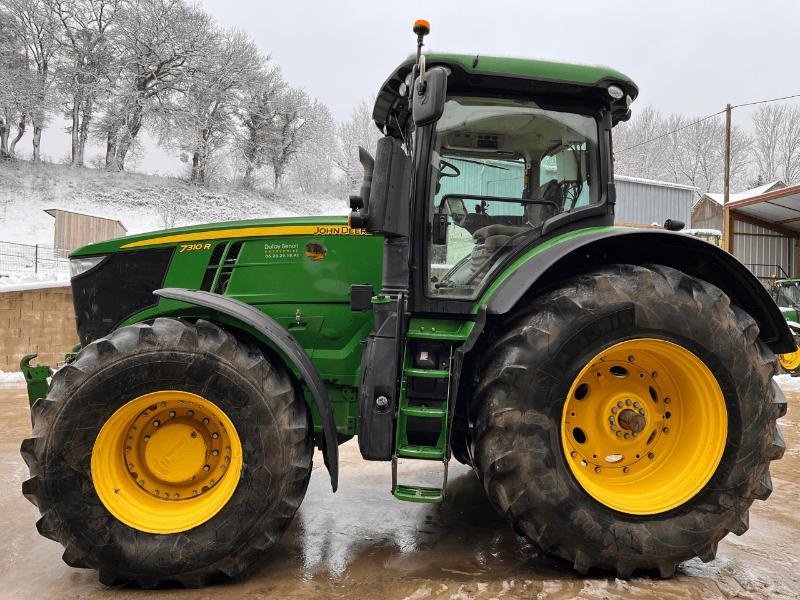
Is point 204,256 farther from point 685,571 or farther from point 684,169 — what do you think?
point 684,169

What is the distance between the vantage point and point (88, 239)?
1844 cm

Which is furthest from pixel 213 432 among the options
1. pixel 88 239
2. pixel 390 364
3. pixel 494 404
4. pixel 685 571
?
pixel 88 239

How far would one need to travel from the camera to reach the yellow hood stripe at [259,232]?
119 inches

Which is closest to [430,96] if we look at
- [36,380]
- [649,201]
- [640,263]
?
[640,263]

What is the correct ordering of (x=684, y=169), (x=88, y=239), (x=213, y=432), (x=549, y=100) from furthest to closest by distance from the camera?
(x=684, y=169) < (x=88, y=239) < (x=549, y=100) < (x=213, y=432)

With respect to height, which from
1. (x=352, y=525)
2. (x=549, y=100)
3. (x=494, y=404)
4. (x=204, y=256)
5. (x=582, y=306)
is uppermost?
(x=549, y=100)

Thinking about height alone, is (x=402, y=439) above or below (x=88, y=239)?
below

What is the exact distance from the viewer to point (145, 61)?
26.6 m

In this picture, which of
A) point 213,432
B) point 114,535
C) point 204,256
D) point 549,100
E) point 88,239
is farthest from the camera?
point 88,239

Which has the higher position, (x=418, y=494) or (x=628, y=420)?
(x=628, y=420)

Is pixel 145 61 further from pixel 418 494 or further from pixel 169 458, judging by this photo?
pixel 418 494

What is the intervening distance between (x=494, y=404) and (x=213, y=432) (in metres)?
1.28

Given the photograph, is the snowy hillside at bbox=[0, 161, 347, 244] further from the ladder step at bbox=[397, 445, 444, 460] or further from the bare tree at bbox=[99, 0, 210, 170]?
the ladder step at bbox=[397, 445, 444, 460]

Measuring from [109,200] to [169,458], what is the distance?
78.8 ft
